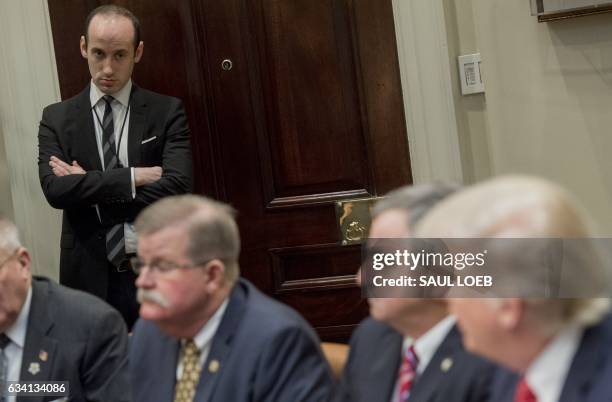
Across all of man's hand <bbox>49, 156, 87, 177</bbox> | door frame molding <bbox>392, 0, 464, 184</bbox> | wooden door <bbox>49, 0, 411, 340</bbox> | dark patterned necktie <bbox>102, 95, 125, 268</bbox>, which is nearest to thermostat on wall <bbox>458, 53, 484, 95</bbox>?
door frame molding <bbox>392, 0, 464, 184</bbox>

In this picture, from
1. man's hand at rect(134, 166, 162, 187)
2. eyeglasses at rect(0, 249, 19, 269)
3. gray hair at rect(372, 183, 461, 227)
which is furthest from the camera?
man's hand at rect(134, 166, 162, 187)

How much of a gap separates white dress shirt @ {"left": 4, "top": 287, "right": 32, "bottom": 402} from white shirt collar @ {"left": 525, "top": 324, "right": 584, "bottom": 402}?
1.60 metres

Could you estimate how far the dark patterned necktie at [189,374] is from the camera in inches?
111

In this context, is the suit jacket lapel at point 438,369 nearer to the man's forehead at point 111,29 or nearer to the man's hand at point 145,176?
the man's hand at point 145,176

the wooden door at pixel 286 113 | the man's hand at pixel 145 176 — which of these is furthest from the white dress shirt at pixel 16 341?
the wooden door at pixel 286 113

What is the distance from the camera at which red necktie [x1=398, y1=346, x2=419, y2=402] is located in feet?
7.87

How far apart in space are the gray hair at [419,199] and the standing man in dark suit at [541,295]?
49cm

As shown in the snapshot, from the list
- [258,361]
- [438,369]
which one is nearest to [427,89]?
[258,361]

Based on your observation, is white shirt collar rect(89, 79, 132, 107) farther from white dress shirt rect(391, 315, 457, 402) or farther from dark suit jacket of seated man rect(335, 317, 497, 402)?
white dress shirt rect(391, 315, 457, 402)

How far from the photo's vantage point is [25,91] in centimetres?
516

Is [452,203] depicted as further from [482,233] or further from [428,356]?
[428,356]

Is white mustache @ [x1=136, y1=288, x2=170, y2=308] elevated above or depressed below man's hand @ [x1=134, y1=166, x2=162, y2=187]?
below

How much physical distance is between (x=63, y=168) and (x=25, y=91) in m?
0.95

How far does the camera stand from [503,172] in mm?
4703
